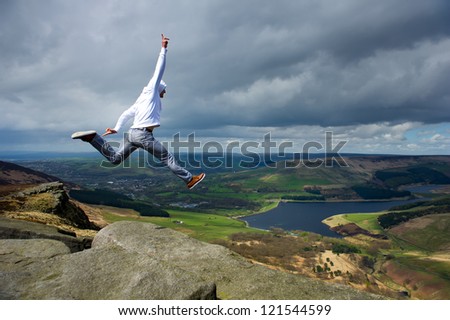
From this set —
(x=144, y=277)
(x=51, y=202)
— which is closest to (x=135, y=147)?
(x=144, y=277)

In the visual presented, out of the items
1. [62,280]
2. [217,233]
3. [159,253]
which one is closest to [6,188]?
[159,253]

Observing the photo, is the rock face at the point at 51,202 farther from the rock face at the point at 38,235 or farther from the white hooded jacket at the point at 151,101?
the white hooded jacket at the point at 151,101

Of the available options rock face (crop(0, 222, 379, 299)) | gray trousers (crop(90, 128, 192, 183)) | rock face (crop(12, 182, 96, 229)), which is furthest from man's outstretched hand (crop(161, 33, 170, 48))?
rock face (crop(12, 182, 96, 229))

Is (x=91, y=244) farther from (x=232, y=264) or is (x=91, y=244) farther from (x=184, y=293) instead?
(x=184, y=293)

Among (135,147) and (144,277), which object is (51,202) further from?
(144,277)

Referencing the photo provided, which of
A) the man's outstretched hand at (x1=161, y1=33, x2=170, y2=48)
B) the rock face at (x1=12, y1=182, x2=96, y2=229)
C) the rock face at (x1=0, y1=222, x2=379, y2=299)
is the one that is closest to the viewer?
the rock face at (x1=0, y1=222, x2=379, y2=299)

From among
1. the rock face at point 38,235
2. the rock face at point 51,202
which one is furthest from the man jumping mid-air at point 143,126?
the rock face at point 51,202

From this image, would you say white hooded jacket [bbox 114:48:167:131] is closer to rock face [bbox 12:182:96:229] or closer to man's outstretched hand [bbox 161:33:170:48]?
man's outstretched hand [bbox 161:33:170:48]
